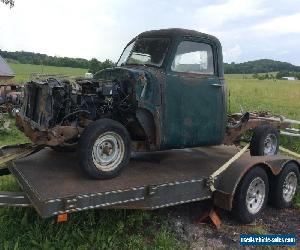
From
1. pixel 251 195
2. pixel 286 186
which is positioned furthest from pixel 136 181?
pixel 286 186

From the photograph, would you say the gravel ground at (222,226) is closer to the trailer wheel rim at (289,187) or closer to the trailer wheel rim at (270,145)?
the trailer wheel rim at (289,187)

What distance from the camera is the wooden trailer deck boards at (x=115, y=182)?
499 centimetres

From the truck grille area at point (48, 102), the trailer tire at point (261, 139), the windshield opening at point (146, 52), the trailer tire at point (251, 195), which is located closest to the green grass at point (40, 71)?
the truck grille area at point (48, 102)

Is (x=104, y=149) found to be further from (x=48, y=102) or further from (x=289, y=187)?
(x=289, y=187)

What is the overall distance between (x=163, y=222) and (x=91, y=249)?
117 cm

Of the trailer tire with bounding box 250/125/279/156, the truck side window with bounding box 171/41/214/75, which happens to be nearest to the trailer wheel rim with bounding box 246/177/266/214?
the trailer tire with bounding box 250/125/279/156

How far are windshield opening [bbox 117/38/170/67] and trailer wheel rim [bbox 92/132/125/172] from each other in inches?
57.1

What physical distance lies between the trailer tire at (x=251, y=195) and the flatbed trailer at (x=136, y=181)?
122 mm

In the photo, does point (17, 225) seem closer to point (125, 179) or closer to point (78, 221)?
point (78, 221)

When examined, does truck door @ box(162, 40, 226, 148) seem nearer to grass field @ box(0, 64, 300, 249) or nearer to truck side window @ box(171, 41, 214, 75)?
truck side window @ box(171, 41, 214, 75)

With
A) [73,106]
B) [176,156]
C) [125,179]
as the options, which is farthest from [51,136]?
[176,156]

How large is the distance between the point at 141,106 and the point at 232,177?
5.24 ft

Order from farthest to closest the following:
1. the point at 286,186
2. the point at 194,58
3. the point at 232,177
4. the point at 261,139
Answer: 1. the point at 261,139
2. the point at 286,186
3. the point at 194,58
4. the point at 232,177

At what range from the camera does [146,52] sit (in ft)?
23.4
